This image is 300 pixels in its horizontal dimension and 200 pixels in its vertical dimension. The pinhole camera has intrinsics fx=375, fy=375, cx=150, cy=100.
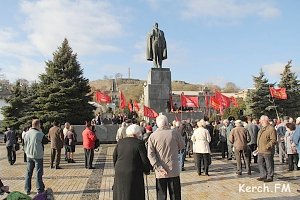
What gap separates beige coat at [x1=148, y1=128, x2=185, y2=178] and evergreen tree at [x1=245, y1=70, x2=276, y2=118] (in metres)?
34.8

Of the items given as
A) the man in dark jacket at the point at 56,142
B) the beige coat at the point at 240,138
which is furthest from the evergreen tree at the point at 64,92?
the beige coat at the point at 240,138

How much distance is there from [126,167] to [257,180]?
5812 mm

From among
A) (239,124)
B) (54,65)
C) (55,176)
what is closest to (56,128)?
(55,176)

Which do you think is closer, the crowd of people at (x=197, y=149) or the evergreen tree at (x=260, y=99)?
the crowd of people at (x=197, y=149)

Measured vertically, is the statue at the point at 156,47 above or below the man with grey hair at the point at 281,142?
above

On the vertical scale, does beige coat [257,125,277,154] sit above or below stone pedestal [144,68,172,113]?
below

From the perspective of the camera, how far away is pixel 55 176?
39.3 feet

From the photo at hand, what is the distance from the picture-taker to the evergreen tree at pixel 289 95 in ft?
131

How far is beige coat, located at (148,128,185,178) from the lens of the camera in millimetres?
6607

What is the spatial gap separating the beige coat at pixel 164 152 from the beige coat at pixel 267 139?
4282mm

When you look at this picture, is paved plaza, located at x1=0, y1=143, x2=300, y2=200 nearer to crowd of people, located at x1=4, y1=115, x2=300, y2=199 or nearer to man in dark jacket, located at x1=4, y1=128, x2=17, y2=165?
crowd of people, located at x1=4, y1=115, x2=300, y2=199

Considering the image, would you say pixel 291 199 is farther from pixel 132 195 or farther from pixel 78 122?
pixel 78 122

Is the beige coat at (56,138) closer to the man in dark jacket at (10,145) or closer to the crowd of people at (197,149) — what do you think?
the man in dark jacket at (10,145)

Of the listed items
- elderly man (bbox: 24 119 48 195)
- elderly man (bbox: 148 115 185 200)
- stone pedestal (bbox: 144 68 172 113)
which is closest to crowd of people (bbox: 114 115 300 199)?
elderly man (bbox: 148 115 185 200)
